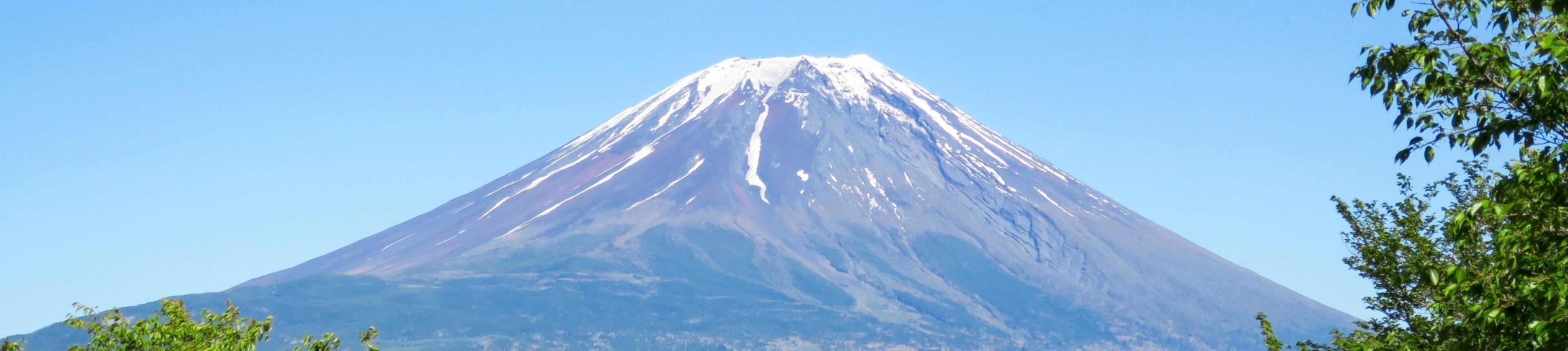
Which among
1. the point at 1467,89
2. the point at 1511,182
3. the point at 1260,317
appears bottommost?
the point at 1260,317

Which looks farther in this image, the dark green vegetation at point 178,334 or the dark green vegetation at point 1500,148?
the dark green vegetation at point 178,334

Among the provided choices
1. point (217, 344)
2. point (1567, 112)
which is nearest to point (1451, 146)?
point (1567, 112)

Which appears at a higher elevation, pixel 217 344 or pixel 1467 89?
pixel 1467 89

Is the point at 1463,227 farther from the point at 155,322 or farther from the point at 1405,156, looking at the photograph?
the point at 155,322

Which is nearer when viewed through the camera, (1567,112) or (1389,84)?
(1567,112)

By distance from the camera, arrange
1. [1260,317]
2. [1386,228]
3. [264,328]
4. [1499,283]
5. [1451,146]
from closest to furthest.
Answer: [1499,283] < [1451,146] < [264,328] < [1386,228] < [1260,317]

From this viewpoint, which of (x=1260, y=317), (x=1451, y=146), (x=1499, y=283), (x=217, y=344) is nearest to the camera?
(x=1499, y=283)

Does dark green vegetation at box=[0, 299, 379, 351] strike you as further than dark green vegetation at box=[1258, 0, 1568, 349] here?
Yes

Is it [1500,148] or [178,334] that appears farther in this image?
[178,334]
